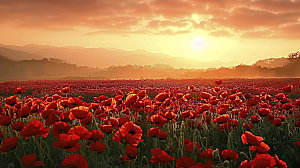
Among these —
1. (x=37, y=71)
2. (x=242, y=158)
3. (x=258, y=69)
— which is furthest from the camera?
(x=37, y=71)

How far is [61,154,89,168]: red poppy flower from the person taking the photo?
1.46m

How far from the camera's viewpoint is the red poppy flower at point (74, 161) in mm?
1464

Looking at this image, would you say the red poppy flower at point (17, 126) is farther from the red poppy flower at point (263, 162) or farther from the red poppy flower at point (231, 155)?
the red poppy flower at point (263, 162)

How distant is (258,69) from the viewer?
173 ft

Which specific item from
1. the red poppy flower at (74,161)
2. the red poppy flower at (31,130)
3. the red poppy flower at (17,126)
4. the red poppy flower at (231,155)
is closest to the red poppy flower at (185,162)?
the red poppy flower at (231,155)

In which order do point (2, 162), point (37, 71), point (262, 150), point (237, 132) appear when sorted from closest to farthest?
point (262, 150) < point (2, 162) < point (237, 132) < point (37, 71)

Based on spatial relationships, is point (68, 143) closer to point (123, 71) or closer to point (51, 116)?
point (51, 116)

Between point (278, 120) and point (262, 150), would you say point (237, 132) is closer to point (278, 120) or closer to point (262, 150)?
point (278, 120)

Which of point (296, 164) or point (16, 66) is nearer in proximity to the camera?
point (296, 164)

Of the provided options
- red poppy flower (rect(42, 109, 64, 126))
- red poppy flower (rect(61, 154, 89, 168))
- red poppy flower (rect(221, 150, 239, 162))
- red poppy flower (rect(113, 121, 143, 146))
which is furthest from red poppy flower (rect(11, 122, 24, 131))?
red poppy flower (rect(221, 150, 239, 162))

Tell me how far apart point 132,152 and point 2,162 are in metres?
1.80

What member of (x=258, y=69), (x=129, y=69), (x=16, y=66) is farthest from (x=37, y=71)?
(x=258, y=69)

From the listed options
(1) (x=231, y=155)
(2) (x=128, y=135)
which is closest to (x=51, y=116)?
(2) (x=128, y=135)

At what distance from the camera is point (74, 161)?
4.85ft
